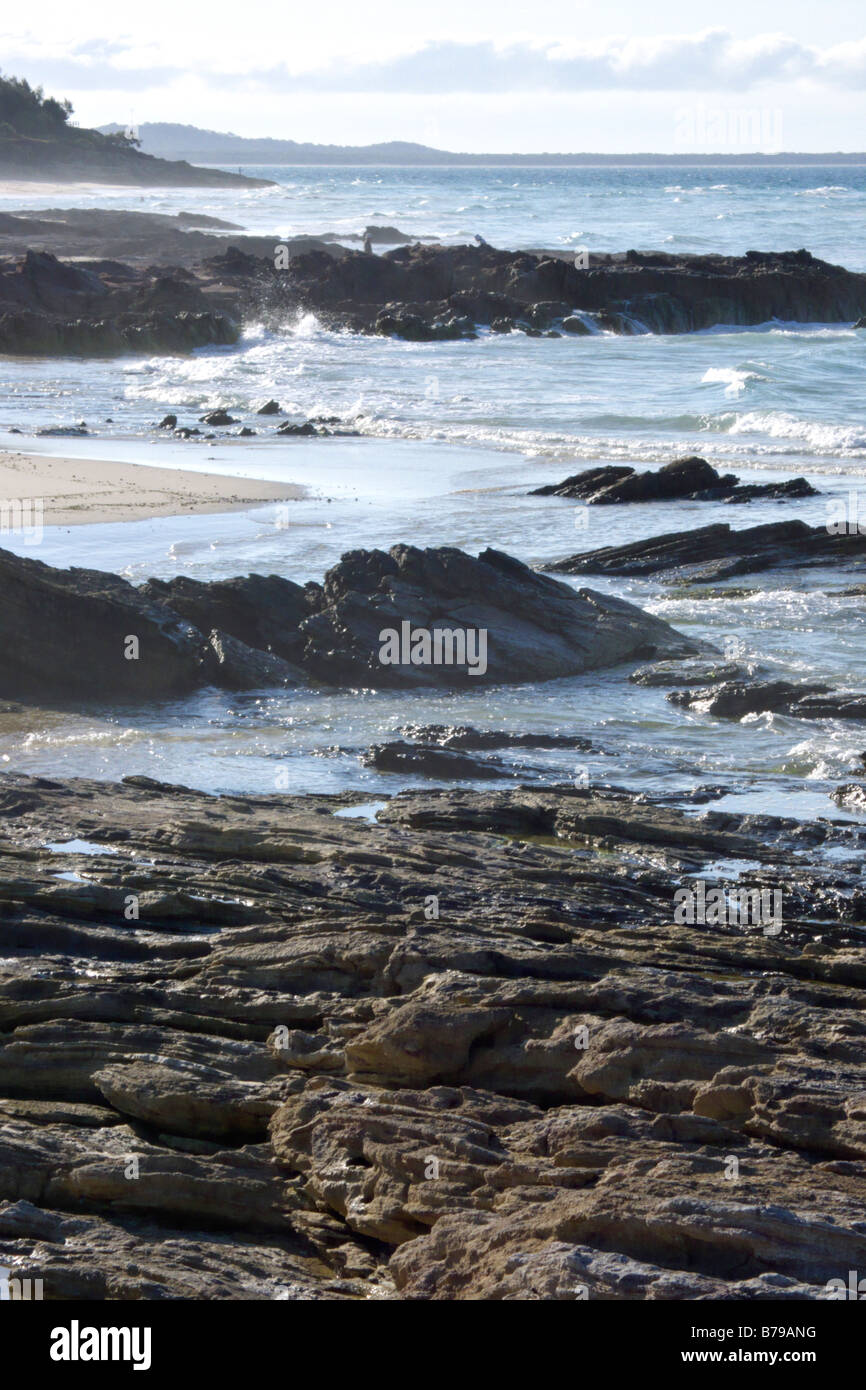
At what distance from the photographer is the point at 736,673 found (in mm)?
12617

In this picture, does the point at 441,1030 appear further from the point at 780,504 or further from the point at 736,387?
the point at 736,387

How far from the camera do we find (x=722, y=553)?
1725 centimetres

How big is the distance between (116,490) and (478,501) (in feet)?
17.4

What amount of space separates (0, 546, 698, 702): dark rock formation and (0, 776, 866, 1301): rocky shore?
471 cm

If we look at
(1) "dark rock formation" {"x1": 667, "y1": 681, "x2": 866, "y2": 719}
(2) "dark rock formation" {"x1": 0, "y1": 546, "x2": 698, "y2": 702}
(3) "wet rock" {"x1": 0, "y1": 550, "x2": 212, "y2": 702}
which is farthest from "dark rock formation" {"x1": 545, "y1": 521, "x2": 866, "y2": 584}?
(3) "wet rock" {"x1": 0, "y1": 550, "x2": 212, "y2": 702}

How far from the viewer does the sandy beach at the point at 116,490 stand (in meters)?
19.1

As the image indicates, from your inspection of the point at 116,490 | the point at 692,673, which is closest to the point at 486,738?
the point at 692,673

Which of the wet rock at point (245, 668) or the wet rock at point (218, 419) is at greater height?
the wet rock at point (218, 419)

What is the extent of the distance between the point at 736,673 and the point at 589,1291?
8.84m

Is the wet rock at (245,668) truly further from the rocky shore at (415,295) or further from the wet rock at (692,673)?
the rocky shore at (415,295)

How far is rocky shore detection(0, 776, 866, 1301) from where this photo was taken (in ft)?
15.1

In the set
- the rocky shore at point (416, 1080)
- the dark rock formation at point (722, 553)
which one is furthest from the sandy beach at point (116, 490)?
the rocky shore at point (416, 1080)

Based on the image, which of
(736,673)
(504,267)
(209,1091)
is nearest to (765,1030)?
(209,1091)

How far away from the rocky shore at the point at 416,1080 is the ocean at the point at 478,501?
2.78 metres
